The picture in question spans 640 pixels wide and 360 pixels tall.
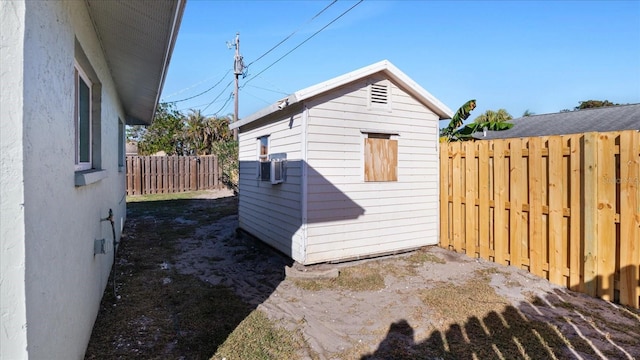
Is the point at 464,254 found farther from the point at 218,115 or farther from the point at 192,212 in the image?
the point at 218,115

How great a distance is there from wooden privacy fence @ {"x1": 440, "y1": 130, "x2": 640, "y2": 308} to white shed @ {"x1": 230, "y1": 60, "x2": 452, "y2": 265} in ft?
2.89

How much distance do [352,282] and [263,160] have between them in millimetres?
3267

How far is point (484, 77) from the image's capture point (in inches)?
701

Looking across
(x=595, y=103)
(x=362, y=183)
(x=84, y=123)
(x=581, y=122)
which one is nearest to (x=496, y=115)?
(x=581, y=122)

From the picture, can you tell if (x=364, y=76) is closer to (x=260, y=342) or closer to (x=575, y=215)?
(x=575, y=215)

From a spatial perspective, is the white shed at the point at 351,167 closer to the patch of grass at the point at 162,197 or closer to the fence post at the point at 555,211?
the fence post at the point at 555,211

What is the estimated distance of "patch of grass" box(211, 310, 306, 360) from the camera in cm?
310

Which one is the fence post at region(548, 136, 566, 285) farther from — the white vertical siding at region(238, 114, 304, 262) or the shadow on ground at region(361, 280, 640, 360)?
the white vertical siding at region(238, 114, 304, 262)

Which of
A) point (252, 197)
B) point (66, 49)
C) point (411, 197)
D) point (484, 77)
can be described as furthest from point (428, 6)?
point (484, 77)

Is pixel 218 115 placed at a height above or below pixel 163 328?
above

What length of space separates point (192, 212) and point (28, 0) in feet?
35.4

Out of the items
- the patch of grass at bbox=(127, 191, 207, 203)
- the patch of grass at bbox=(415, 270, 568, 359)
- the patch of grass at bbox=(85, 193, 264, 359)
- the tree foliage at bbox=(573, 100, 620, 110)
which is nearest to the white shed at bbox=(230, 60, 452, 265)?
the patch of grass at bbox=(85, 193, 264, 359)

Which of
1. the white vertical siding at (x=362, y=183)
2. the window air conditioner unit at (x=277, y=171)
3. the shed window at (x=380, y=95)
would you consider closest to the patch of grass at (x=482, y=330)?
the white vertical siding at (x=362, y=183)

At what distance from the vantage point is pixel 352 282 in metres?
5.20
